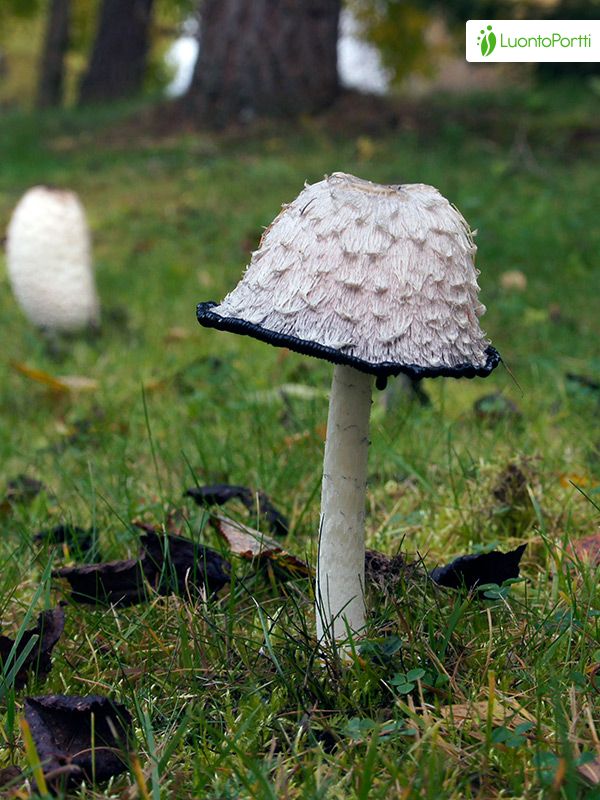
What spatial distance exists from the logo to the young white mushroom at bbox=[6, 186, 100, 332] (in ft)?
6.76

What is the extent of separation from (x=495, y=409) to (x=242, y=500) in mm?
1160

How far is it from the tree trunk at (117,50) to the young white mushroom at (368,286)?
1276 centimetres

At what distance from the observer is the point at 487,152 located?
8.02 metres

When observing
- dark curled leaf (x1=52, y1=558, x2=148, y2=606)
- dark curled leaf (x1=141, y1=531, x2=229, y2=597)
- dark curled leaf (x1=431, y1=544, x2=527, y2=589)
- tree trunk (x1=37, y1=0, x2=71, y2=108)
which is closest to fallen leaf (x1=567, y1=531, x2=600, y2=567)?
dark curled leaf (x1=431, y1=544, x2=527, y2=589)

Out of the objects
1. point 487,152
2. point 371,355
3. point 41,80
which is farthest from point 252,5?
point 41,80

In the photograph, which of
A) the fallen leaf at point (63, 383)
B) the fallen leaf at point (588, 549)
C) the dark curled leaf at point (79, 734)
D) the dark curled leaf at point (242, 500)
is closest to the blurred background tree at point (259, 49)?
the fallen leaf at point (63, 383)

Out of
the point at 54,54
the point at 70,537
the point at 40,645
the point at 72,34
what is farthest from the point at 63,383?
the point at 72,34

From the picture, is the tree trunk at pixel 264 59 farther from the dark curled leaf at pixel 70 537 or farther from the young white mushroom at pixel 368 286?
the young white mushroom at pixel 368 286

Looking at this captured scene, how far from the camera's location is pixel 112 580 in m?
2.03

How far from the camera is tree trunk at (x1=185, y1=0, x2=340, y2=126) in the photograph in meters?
8.30

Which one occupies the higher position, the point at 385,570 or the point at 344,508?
the point at 344,508

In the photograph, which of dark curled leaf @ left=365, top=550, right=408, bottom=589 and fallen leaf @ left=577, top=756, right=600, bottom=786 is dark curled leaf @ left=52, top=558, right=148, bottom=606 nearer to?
dark curled leaf @ left=365, top=550, right=408, bottom=589

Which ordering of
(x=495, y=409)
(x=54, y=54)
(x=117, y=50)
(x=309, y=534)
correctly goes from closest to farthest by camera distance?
(x=309, y=534), (x=495, y=409), (x=117, y=50), (x=54, y=54)

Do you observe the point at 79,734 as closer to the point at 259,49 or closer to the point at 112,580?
the point at 112,580
